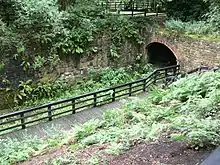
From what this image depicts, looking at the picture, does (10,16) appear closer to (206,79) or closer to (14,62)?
(14,62)

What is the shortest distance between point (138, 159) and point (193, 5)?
52.6ft

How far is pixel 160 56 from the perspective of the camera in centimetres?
1948

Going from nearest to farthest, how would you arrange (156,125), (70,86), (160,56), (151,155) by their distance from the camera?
(151,155), (156,125), (70,86), (160,56)

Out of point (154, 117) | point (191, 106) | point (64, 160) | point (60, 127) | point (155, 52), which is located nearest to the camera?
point (64, 160)

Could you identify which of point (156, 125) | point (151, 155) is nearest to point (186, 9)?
point (156, 125)

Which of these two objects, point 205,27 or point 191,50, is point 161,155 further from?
point 205,27

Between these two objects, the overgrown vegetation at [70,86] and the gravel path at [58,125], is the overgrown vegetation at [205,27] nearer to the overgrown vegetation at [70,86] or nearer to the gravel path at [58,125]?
the overgrown vegetation at [70,86]

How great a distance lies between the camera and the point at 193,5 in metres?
19.6

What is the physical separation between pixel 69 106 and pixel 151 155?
7.48m

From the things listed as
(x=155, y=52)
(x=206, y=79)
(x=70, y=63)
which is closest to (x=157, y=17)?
(x=155, y=52)

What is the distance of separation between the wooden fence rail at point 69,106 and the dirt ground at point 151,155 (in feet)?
11.7

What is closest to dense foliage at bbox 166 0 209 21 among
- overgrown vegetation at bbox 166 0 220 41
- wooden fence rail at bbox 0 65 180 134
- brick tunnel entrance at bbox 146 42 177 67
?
overgrown vegetation at bbox 166 0 220 41

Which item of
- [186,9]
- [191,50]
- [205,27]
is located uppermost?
[186,9]

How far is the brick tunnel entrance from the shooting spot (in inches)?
736
